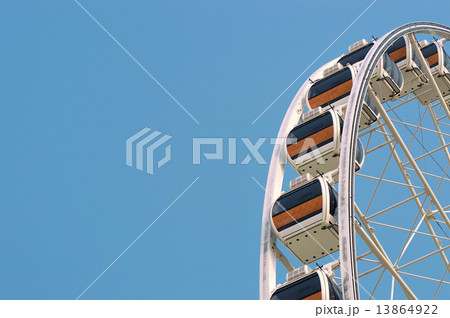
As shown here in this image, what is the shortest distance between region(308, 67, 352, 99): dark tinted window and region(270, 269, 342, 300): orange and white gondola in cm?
704

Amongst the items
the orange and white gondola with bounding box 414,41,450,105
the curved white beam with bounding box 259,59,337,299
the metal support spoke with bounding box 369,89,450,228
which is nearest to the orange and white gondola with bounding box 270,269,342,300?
the curved white beam with bounding box 259,59,337,299

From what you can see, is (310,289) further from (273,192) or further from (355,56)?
(355,56)

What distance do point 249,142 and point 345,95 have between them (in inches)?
116

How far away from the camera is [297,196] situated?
2328 centimetres

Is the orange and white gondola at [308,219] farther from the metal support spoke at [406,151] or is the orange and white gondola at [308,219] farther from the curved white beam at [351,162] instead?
the metal support spoke at [406,151]

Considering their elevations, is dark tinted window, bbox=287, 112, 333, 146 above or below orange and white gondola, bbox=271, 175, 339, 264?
above

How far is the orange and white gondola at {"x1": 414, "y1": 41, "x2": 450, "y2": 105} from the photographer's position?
1224 inches

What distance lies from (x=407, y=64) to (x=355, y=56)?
2.13m

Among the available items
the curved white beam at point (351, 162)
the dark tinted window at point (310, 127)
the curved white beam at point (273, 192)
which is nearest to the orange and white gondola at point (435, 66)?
the curved white beam at point (351, 162)

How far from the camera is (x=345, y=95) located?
26422 mm

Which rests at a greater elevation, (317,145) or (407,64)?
(407,64)

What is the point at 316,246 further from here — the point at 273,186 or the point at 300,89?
the point at 300,89

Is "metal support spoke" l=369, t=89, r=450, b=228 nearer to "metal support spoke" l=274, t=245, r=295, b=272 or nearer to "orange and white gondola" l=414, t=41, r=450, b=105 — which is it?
"orange and white gondola" l=414, t=41, r=450, b=105

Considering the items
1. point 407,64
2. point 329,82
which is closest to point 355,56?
point 329,82
